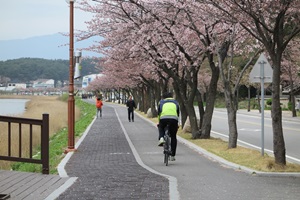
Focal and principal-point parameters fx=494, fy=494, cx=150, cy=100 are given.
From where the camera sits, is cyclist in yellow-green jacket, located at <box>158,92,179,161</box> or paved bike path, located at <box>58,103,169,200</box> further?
cyclist in yellow-green jacket, located at <box>158,92,179,161</box>

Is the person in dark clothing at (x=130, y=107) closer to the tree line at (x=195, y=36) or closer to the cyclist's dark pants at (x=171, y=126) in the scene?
the tree line at (x=195, y=36)

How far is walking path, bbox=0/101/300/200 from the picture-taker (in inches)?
320

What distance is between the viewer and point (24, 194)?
26.2 feet

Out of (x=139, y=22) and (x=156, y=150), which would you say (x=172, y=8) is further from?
(x=156, y=150)

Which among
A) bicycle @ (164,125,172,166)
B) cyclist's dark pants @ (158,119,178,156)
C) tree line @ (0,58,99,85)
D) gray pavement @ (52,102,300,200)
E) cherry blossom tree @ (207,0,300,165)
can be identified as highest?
tree line @ (0,58,99,85)

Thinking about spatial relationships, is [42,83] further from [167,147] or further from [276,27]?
[276,27]

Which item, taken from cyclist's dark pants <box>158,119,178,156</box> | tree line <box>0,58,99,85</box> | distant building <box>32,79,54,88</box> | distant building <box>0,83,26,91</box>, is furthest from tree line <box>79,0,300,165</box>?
distant building <box>32,79,54,88</box>

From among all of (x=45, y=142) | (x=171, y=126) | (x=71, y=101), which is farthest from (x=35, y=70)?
(x=45, y=142)

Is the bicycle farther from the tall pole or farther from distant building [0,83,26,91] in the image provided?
distant building [0,83,26,91]

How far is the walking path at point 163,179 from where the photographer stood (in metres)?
8.12

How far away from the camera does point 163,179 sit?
9531 millimetres

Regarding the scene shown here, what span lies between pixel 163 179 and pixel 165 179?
4 centimetres

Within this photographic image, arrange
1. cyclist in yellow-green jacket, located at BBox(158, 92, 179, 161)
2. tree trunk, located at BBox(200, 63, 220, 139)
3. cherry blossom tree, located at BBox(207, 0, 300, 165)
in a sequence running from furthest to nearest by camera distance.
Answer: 1. tree trunk, located at BBox(200, 63, 220, 139)
2. cyclist in yellow-green jacket, located at BBox(158, 92, 179, 161)
3. cherry blossom tree, located at BBox(207, 0, 300, 165)

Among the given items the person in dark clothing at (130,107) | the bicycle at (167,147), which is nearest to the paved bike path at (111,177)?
the bicycle at (167,147)
